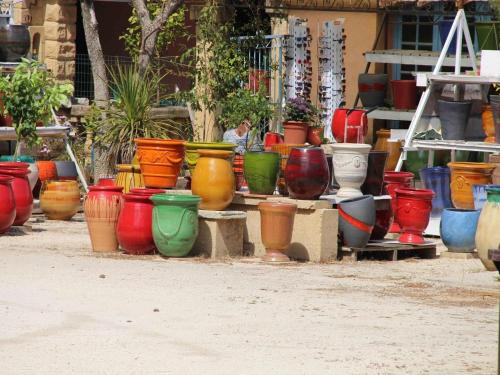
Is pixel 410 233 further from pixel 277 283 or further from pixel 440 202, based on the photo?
pixel 277 283

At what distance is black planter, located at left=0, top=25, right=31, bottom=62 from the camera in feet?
56.0

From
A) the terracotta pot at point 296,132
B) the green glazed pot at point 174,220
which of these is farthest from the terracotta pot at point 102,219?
the terracotta pot at point 296,132

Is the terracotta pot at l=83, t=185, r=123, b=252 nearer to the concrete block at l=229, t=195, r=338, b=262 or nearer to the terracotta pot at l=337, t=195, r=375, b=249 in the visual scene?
the concrete block at l=229, t=195, r=338, b=262

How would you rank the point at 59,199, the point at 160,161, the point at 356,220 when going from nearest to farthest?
the point at 356,220, the point at 160,161, the point at 59,199

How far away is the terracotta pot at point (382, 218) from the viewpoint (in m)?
12.5

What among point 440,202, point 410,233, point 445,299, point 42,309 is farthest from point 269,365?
point 440,202

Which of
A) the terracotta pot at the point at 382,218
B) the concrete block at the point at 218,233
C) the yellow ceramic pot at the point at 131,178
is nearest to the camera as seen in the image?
the concrete block at the point at 218,233

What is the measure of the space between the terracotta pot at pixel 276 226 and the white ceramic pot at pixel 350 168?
2.97 feet

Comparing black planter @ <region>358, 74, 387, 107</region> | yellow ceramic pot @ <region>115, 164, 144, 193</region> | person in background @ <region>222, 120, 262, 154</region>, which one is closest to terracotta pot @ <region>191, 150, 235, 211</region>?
yellow ceramic pot @ <region>115, 164, 144, 193</region>

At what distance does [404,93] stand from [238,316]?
31.2 ft

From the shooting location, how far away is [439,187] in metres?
14.2

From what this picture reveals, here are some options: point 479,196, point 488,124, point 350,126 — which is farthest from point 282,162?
point 350,126

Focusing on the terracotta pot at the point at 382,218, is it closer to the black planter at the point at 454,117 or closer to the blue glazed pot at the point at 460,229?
the blue glazed pot at the point at 460,229

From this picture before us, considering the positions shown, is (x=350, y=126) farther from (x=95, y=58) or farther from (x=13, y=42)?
(x=13, y=42)
